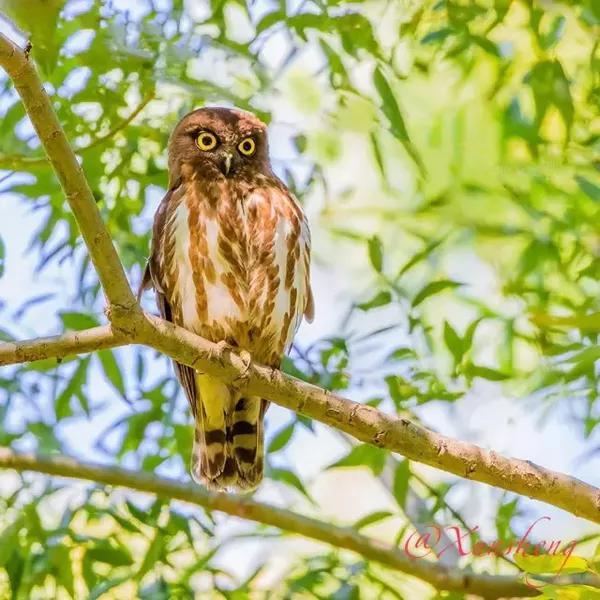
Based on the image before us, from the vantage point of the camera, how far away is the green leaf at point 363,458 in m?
4.13

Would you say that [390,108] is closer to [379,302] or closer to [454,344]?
[379,302]

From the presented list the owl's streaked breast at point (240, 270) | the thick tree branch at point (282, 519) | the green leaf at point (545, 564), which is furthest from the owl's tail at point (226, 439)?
the green leaf at point (545, 564)

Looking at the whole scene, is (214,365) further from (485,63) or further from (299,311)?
(485,63)

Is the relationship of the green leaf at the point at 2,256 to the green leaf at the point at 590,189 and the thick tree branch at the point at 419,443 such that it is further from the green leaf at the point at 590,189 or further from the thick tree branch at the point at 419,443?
the green leaf at the point at 590,189

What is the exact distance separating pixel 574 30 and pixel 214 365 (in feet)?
9.32

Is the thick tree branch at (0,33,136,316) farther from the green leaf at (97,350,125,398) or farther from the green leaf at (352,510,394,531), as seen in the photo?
the green leaf at (352,510,394,531)

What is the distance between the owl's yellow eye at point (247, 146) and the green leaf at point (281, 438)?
3.74ft

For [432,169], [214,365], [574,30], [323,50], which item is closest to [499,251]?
[432,169]

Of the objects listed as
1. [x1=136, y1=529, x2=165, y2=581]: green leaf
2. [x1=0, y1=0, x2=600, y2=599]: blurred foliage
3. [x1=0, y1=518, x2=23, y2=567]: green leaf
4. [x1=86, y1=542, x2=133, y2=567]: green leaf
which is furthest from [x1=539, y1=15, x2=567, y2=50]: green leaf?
[x1=0, y1=518, x2=23, y2=567]: green leaf

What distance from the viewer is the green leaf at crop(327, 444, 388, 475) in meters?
4.13

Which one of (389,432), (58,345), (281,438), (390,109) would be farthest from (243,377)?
(390,109)

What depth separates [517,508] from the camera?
441cm
